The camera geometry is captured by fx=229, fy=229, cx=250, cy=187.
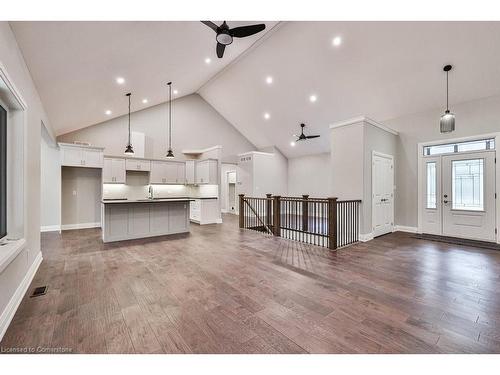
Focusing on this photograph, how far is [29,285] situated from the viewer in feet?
9.47

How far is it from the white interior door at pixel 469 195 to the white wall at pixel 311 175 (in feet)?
14.0

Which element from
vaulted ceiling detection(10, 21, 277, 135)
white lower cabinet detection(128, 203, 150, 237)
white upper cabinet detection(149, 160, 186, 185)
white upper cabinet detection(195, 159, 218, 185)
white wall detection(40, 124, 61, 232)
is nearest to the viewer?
vaulted ceiling detection(10, 21, 277, 135)

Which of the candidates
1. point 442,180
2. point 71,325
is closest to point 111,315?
point 71,325

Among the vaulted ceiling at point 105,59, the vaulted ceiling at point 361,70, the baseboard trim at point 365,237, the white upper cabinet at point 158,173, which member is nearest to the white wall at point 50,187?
the vaulted ceiling at point 105,59

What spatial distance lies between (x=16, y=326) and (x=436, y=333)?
3.64 metres

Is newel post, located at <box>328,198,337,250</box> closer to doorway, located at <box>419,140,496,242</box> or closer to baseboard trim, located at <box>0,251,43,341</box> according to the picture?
doorway, located at <box>419,140,496,242</box>

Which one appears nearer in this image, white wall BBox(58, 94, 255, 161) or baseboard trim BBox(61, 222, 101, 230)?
baseboard trim BBox(61, 222, 101, 230)

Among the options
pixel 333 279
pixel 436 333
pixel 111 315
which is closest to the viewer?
pixel 436 333

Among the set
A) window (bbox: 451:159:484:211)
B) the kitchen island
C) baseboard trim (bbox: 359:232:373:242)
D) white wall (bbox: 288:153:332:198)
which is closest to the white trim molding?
window (bbox: 451:159:484:211)

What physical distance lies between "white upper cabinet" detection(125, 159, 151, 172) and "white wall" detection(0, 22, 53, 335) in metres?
3.96

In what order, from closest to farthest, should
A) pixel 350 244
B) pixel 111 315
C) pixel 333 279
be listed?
1. pixel 111 315
2. pixel 333 279
3. pixel 350 244

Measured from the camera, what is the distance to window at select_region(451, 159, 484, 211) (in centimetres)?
516

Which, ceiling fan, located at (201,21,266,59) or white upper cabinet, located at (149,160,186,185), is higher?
ceiling fan, located at (201,21,266,59)
